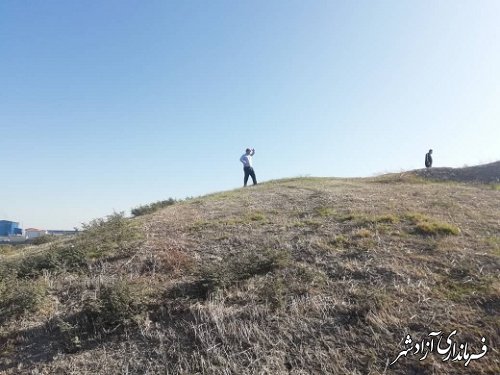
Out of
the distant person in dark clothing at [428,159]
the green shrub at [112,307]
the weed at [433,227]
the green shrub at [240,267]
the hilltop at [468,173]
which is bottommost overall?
the green shrub at [112,307]

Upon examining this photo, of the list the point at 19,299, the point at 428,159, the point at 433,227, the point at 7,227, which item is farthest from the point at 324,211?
the point at 7,227

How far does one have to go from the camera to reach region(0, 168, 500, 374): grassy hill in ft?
16.7

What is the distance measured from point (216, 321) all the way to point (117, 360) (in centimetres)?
123

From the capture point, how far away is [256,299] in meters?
6.07

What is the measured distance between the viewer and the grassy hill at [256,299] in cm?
508

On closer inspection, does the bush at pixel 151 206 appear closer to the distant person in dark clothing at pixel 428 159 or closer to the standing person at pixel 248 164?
the standing person at pixel 248 164

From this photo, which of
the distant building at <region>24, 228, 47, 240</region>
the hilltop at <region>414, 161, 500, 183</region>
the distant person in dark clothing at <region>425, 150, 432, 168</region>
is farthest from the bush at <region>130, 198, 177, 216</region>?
the distant person in dark clothing at <region>425, 150, 432, 168</region>

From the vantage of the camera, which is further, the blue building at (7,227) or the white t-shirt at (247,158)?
the blue building at (7,227)

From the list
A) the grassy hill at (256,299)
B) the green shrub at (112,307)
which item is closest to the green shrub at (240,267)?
the grassy hill at (256,299)

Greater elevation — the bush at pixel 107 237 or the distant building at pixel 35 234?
the bush at pixel 107 237

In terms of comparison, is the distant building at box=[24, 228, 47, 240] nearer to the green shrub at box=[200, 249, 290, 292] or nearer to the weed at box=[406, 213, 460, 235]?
the green shrub at box=[200, 249, 290, 292]

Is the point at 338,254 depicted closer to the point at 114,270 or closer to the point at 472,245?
the point at 472,245

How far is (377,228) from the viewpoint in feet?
29.9

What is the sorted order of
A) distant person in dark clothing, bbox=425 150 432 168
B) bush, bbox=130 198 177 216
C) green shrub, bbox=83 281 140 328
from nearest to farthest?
green shrub, bbox=83 281 140 328, bush, bbox=130 198 177 216, distant person in dark clothing, bbox=425 150 432 168
